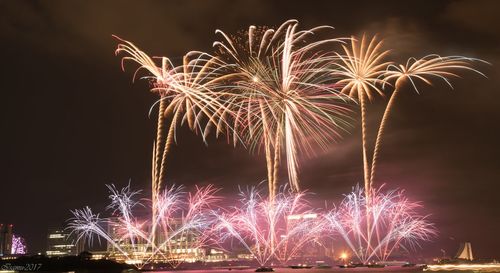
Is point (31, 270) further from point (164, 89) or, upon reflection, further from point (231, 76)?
point (231, 76)

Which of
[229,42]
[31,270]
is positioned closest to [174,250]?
[31,270]

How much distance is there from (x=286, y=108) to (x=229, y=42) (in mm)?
7845

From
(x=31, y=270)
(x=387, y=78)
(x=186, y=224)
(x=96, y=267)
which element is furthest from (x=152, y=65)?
(x=31, y=270)

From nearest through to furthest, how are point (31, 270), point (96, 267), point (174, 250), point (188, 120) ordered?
1. point (188, 120)
2. point (96, 267)
3. point (31, 270)
4. point (174, 250)

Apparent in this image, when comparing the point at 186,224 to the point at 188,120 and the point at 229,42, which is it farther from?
the point at 229,42

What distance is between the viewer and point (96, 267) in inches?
3191

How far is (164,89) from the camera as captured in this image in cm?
5256

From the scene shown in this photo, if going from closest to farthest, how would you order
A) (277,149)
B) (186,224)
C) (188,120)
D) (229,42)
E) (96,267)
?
(229,42)
(188,120)
(277,149)
(186,224)
(96,267)

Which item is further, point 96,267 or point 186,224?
point 96,267

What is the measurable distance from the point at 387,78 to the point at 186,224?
36.9m

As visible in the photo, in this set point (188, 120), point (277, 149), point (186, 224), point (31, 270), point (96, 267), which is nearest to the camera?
point (188, 120)

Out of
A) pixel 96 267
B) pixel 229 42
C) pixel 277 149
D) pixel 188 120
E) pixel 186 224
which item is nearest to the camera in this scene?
pixel 229 42

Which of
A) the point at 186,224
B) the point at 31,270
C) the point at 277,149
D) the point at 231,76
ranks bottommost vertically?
the point at 31,270

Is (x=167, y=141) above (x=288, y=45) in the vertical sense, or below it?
below
